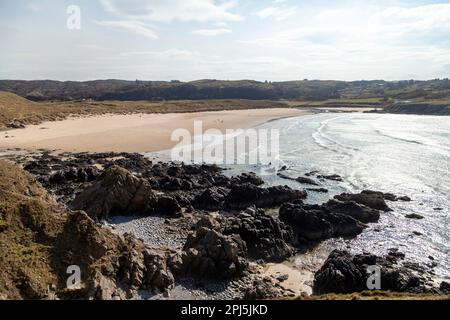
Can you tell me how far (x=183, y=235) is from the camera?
24938mm

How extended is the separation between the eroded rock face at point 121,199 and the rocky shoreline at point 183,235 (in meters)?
0.07

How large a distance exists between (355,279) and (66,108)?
94810mm

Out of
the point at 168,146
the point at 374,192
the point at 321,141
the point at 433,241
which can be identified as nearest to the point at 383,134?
the point at 321,141

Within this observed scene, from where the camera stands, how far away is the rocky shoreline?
16.2 metres

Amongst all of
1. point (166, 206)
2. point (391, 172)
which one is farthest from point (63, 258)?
point (391, 172)

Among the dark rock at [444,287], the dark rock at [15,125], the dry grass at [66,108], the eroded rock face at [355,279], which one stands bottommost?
the dark rock at [444,287]

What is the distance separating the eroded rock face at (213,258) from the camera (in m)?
19.0

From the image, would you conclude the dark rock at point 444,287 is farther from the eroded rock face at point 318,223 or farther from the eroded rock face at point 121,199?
the eroded rock face at point 121,199

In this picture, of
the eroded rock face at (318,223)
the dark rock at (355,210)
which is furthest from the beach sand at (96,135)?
the eroded rock face at (318,223)

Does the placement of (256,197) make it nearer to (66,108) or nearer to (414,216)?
(414,216)

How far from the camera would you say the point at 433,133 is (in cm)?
7669

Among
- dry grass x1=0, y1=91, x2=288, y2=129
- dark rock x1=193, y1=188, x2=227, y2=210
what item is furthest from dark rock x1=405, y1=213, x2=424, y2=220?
dry grass x1=0, y1=91, x2=288, y2=129

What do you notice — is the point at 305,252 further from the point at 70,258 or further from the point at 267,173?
the point at 267,173

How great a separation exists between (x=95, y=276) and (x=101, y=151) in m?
40.2
